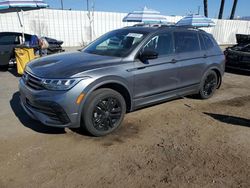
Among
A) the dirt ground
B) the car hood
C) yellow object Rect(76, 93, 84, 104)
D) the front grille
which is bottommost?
the dirt ground

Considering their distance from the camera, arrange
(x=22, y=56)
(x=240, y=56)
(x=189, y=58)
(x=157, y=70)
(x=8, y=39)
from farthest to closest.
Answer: (x=8, y=39) → (x=240, y=56) → (x=22, y=56) → (x=189, y=58) → (x=157, y=70)

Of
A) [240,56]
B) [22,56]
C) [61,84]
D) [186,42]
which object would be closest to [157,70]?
[186,42]

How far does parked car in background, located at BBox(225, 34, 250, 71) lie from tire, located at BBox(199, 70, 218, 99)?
3572 mm

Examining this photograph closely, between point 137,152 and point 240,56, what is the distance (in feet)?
24.0

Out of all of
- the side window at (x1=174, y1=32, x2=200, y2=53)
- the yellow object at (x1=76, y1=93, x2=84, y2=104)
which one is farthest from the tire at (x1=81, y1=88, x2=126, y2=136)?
the side window at (x1=174, y1=32, x2=200, y2=53)

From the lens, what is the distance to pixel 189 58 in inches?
221

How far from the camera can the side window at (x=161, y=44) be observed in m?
4.91

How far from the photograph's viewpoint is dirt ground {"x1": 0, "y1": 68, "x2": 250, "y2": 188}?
3.19 m

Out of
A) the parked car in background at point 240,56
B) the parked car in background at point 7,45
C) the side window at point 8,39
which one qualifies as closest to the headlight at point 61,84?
the parked car in background at point 7,45

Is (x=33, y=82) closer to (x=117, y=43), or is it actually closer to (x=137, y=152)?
(x=117, y=43)

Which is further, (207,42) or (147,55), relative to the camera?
(207,42)

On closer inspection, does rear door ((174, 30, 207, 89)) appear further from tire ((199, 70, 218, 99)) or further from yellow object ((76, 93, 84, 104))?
yellow object ((76, 93, 84, 104))

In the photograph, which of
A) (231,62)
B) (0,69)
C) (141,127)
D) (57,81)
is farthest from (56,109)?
(231,62)

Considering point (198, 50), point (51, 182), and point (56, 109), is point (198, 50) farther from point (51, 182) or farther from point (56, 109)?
point (51, 182)
